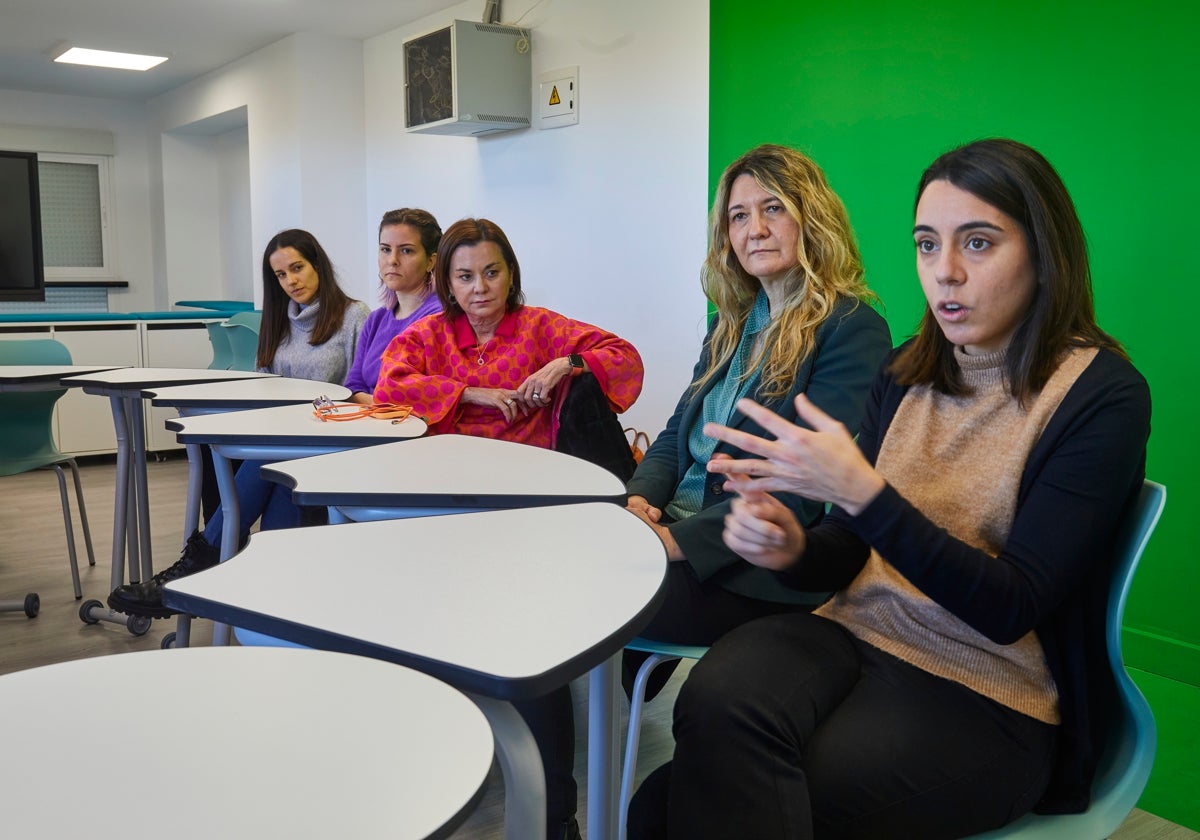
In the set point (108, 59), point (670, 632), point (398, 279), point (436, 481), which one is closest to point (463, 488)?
point (436, 481)

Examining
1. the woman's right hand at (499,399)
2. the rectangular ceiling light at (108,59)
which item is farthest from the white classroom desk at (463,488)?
the rectangular ceiling light at (108,59)

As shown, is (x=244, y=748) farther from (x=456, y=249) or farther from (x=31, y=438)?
(x=31, y=438)

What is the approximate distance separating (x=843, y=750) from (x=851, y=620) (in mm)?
238

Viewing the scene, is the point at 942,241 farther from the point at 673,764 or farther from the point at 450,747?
the point at 450,747

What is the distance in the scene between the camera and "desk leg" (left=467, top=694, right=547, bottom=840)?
896 millimetres

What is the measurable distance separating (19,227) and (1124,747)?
8355 millimetres

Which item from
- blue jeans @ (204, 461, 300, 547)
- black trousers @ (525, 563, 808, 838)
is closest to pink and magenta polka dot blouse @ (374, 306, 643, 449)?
blue jeans @ (204, 461, 300, 547)

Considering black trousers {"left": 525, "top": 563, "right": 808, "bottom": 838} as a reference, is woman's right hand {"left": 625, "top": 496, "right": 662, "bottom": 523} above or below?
above

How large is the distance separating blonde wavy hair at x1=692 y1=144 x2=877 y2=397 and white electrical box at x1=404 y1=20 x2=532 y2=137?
3.34 meters

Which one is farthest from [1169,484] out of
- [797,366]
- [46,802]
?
[46,802]

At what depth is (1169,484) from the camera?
8.65 ft

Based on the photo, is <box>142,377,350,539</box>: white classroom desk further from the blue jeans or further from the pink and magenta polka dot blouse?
the pink and magenta polka dot blouse

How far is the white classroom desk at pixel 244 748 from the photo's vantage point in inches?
24.5

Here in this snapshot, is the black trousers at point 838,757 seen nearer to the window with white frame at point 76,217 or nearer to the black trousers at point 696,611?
the black trousers at point 696,611
